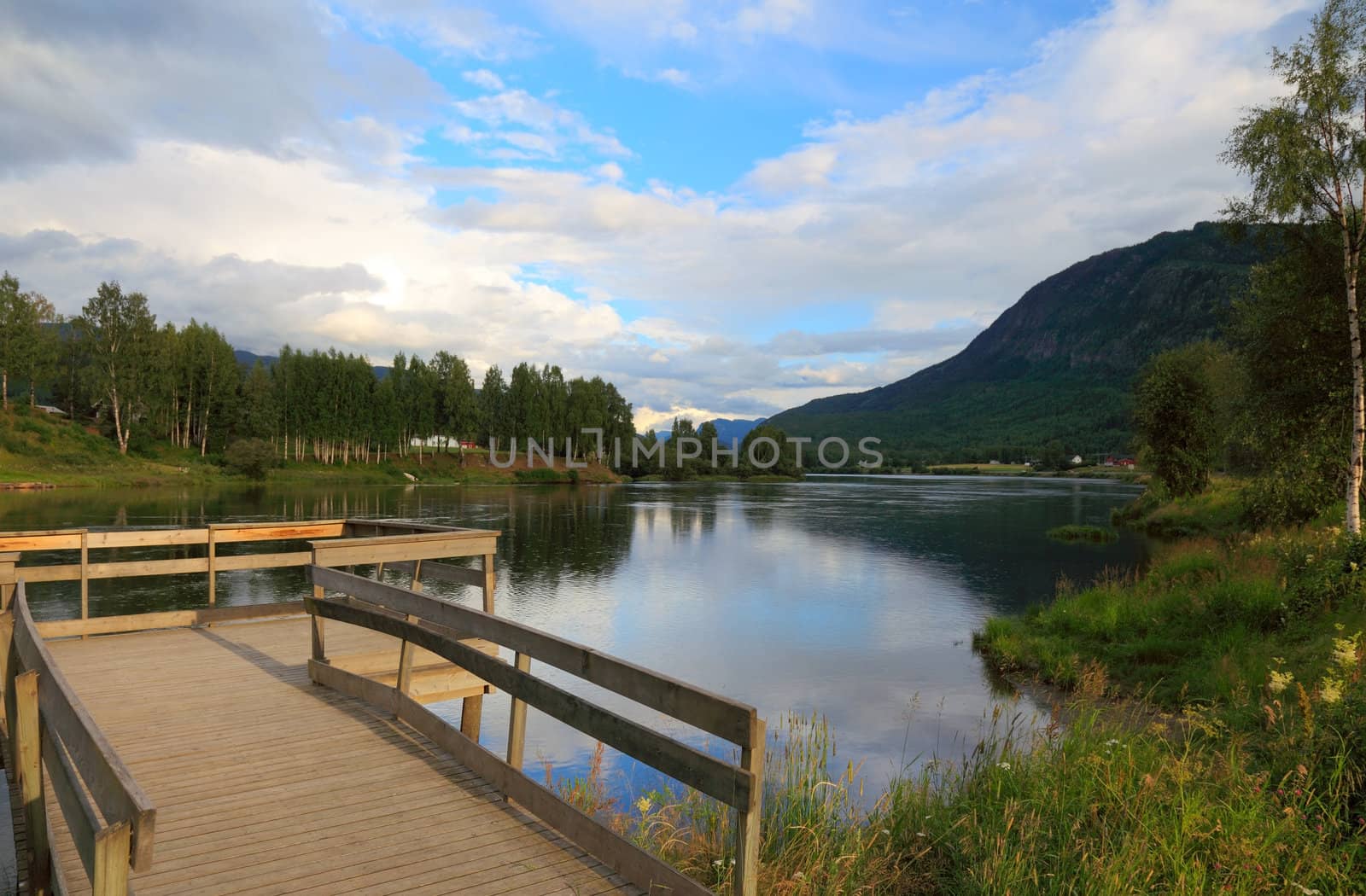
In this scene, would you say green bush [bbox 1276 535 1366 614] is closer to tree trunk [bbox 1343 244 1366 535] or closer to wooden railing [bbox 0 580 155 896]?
tree trunk [bbox 1343 244 1366 535]

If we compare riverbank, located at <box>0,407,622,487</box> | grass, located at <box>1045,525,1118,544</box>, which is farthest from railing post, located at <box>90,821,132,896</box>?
riverbank, located at <box>0,407,622,487</box>

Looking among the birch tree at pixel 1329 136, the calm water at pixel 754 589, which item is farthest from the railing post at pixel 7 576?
the birch tree at pixel 1329 136

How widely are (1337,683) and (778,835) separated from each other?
5.50 m

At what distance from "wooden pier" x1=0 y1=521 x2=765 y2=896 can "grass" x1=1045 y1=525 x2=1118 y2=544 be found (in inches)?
1518

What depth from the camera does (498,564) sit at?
32.0 metres

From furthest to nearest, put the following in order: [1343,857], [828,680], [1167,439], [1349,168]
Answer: [1167,439], [1349,168], [828,680], [1343,857]

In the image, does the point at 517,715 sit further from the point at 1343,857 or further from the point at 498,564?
the point at 498,564

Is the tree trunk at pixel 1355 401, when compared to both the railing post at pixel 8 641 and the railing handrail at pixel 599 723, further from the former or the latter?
the railing post at pixel 8 641

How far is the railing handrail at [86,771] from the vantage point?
2693 millimetres

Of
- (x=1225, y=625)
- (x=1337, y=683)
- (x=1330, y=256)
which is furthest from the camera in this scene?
(x=1330, y=256)

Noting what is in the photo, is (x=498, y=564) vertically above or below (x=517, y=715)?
below

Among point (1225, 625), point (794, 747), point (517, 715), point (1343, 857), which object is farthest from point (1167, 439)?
point (517, 715)

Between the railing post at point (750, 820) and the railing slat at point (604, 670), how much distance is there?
48mm

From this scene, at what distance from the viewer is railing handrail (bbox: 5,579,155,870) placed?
269 centimetres
